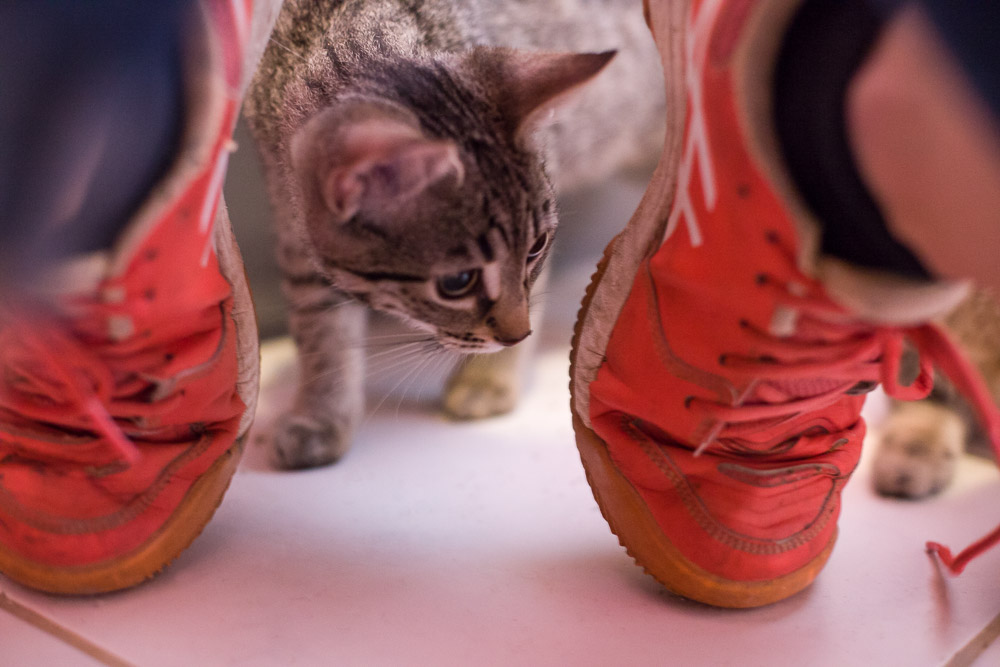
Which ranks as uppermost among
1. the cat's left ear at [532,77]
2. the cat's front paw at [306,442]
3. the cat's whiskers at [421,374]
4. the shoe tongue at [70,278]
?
the cat's left ear at [532,77]

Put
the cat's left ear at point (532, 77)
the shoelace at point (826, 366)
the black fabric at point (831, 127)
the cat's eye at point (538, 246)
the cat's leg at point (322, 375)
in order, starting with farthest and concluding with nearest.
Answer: the cat's leg at point (322, 375)
the cat's eye at point (538, 246)
the cat's left ear at point (532, 77)
the shoelace at point (826, 366)
the black fabric at point (831, 127)

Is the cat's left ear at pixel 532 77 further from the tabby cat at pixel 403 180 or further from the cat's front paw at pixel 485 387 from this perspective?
the cat's front paw at pixel 485 387

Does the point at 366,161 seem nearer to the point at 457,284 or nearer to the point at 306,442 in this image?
the point at 457,284

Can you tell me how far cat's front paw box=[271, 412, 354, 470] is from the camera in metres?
1.09

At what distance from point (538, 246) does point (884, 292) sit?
1.63 ft

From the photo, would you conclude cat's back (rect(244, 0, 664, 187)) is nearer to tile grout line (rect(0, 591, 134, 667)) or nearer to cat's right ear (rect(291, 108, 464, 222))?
cat's right ear (rect(291, 108, 464, 222))

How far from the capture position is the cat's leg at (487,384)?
1250 mm

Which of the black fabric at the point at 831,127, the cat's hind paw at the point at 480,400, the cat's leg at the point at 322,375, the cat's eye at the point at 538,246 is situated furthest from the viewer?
the cat's hind paw at the point at 480,400

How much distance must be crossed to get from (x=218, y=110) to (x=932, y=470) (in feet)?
3.11

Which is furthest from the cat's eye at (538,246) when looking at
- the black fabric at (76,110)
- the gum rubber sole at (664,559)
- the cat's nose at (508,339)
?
the black fabric at (76,110)

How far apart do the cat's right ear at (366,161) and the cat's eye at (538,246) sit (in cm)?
18

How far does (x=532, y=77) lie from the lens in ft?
3.01

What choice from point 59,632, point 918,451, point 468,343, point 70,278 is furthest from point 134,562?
point 918,451

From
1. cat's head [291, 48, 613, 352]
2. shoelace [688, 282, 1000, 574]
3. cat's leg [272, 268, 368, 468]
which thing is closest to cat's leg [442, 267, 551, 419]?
cat's leg [272, 268, 368, 468]
